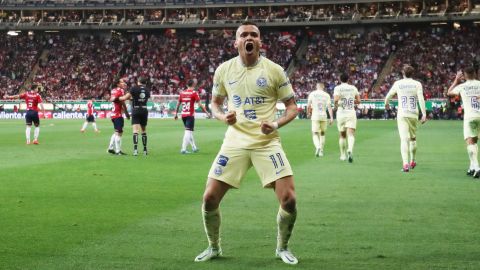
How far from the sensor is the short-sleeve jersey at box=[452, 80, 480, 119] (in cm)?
1594

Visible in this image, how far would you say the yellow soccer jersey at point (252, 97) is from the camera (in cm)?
777

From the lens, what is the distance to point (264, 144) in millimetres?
7781

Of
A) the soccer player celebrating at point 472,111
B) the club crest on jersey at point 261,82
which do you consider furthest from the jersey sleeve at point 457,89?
the club crest on jersey at point 261,82

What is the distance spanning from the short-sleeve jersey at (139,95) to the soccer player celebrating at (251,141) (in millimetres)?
15271

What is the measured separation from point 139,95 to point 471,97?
1068 cm

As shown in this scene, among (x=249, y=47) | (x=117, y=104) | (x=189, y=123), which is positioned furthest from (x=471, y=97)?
(x=117, y=104)

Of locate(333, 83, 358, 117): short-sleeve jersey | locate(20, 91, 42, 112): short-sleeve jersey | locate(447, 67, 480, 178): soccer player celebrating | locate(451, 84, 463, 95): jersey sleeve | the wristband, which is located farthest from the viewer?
locate(20, 91, 42, 112): short-sleeve jersey

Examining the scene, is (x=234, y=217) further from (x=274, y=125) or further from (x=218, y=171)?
(x=274, y=125)

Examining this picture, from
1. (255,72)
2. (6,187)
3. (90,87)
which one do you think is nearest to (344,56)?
(90,87)

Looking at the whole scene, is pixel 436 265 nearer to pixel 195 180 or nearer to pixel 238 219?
pixel 238 219

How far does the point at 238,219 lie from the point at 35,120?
20283mm

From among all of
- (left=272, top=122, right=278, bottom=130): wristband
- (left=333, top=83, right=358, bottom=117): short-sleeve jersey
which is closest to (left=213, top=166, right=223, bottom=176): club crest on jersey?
(left=272, top=122, right=278, bottom=130): wristband

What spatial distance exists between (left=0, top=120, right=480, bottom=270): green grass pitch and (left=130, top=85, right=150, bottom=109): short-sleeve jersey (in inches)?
148

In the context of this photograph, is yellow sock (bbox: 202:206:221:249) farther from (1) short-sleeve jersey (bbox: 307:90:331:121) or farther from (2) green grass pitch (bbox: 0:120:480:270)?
(1) short-sleeve jersey (bbox: 307:90:331:121)
